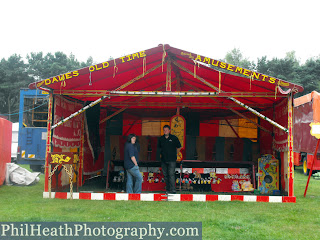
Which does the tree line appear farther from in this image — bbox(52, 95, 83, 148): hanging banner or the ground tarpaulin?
bbox(52, 95, 83, 148): hanging banner

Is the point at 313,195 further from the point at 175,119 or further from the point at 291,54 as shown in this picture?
the point at 291,54

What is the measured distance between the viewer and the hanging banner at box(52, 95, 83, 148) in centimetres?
930

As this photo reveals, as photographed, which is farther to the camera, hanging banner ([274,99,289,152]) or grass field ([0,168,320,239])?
hanging banner ([274,99,289,152])

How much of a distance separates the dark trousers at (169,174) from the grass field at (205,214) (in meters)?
1.17

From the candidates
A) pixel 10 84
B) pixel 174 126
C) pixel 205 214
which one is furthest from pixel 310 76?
pixel 10 84

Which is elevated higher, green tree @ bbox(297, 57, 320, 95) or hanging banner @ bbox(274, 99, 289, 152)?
green tree @ bbox(297, 57, 320, 95)

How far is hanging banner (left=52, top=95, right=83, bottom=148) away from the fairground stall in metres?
0.03

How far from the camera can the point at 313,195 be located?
9859 millimetres

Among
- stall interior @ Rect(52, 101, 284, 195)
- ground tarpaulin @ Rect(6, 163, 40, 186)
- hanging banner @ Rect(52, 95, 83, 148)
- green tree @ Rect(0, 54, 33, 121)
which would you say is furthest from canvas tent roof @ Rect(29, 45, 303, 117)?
green tree @ Rect(0, 54, 33, 121)

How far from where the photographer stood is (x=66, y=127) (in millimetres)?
9969

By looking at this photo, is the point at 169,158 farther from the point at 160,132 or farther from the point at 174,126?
the point at 160,132

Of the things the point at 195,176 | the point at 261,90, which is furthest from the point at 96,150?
the point at 261,90

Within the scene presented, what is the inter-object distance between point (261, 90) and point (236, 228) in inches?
169

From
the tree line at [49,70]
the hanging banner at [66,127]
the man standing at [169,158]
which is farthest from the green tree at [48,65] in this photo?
the man standing at [169,158]
